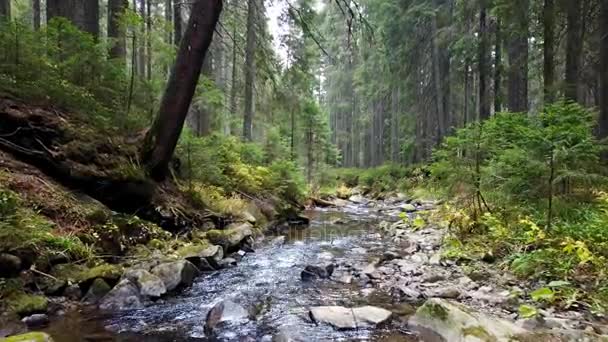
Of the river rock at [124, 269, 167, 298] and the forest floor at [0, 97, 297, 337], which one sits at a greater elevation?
the forest floor at [0, 97, 297, 337]

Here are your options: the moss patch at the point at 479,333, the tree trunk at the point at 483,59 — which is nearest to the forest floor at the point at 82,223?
the moss patch at the point at 479,333

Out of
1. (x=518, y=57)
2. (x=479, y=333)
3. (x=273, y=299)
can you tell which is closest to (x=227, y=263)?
(x=273, y=299)

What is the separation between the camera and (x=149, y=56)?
34.0 feet

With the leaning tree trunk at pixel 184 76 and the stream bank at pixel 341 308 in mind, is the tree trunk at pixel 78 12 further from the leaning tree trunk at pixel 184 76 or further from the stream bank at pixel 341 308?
the stream bank at pixel 341 308

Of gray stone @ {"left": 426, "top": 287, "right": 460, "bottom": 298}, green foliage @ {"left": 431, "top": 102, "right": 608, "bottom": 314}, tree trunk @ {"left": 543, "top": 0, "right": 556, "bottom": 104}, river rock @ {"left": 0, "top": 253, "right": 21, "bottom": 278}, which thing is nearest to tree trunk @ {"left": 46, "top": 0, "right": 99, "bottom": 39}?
river rock @ {"left": 0, "top": 253, "right": 21, "bottom": 278}

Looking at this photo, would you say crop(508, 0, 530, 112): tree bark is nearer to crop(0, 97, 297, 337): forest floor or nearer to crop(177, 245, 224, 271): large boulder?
crop(0, 97, 297, 337): forest floor

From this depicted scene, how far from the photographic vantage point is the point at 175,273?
5223 mm

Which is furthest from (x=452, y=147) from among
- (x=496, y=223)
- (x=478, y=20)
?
(x=478, y=20)

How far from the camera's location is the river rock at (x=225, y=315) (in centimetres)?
401

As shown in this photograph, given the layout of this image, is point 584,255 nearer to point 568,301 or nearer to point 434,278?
point 568,301

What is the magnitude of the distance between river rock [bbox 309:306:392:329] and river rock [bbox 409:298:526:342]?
13.7 inches

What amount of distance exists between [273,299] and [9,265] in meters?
2.71

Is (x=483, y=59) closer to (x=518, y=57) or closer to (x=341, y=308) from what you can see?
(x=518, y=57)

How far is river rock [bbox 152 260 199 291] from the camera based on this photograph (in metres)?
5.08
